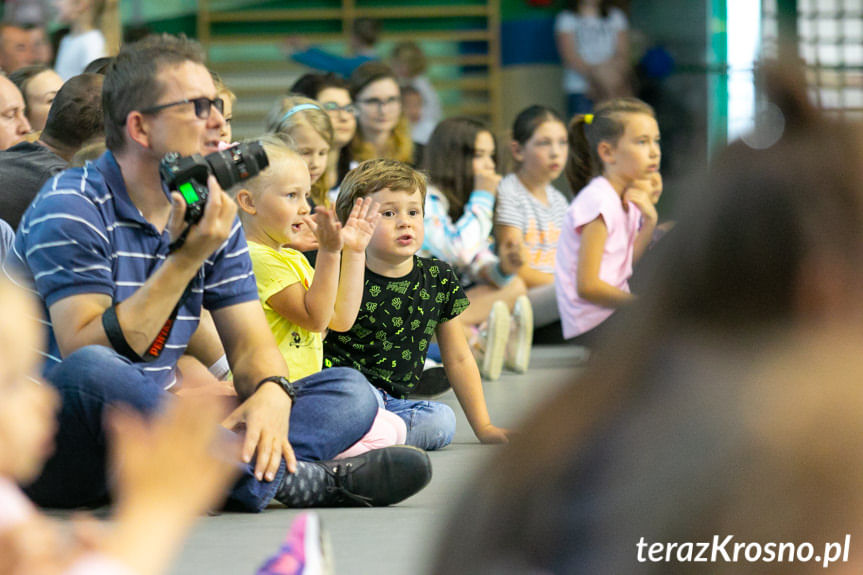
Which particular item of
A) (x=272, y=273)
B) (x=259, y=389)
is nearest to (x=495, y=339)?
(x=272, y=273)

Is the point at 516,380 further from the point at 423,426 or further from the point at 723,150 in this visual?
the point at 723,150

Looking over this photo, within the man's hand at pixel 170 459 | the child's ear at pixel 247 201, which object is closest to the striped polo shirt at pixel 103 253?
the child's ear at pixel 247 201

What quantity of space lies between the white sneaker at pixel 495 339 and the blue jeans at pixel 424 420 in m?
1.17

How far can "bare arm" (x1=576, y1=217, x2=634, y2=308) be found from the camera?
4.01 m

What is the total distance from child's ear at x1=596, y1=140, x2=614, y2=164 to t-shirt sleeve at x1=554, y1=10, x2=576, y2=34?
162 inches

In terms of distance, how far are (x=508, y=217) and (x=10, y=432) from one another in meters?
3.76

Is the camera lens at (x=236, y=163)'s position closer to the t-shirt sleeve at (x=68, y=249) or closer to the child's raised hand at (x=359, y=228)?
the t-shirt sleeve at (x=68, y=249)

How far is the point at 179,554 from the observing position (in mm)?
1969

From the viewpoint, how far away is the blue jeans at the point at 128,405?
2061mm

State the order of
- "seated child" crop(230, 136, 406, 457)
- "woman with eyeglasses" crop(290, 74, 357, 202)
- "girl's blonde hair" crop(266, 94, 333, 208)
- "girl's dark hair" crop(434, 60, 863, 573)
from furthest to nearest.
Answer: "woman with eyeglasses" crop(290, 74, 357, 202)
"girl's blonde hair" crop(266, 94, 333, 208)
"seated child" crop(230, 136, 406, 457)
"girl's dark hair" crop(434, 60, 863, 573)

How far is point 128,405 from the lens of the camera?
2078 mm

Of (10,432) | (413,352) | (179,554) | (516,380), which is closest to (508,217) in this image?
(516,380)

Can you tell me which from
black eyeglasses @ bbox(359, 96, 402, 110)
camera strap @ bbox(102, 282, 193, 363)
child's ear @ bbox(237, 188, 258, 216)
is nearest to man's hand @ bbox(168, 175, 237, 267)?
camera strap @ bbox(102, 282, 193, 363)

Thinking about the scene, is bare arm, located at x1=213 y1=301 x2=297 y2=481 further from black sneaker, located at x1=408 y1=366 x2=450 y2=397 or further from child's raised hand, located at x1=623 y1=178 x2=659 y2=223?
child's raised hand, located at x1=623 y1=178 x2=659 y2=223
